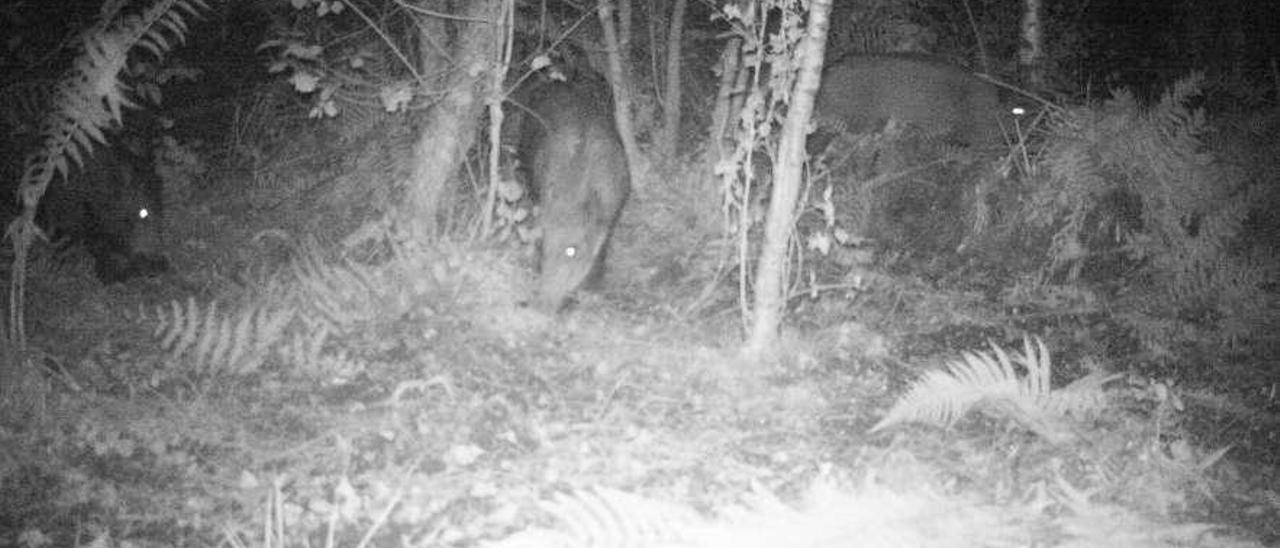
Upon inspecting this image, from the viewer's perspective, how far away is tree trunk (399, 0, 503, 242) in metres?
6.37

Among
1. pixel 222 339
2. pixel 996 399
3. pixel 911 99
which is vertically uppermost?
pixel 911 99

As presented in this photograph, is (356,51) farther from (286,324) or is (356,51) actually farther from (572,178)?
(286,324)

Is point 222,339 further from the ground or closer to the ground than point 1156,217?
closer to the ground

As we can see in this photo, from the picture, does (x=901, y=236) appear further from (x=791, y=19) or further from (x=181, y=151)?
(x=181, y=151)

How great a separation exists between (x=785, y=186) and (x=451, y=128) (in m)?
2.56

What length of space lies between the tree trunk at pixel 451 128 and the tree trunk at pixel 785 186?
2154 mm

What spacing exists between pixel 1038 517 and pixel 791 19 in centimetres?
291

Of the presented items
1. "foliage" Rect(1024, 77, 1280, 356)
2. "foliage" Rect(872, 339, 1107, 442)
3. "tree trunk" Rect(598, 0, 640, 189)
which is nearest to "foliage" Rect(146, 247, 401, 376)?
"tree trunk" Rect(598, 0, 640, 189)

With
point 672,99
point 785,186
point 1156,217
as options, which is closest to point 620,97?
point 672,99

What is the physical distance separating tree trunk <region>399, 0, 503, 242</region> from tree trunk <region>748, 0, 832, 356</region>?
7.07 feet

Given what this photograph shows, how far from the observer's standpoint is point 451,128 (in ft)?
21.7

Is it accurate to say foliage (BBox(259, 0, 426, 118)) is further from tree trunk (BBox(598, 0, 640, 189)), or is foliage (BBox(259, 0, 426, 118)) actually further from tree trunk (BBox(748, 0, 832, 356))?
tree trunk (BBox(748, 0, 832, 356))

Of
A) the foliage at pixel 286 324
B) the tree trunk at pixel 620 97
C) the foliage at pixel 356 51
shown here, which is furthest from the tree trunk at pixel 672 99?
the foliage at pixel 286 324

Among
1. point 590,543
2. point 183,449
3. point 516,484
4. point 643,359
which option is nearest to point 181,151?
point 183,449
